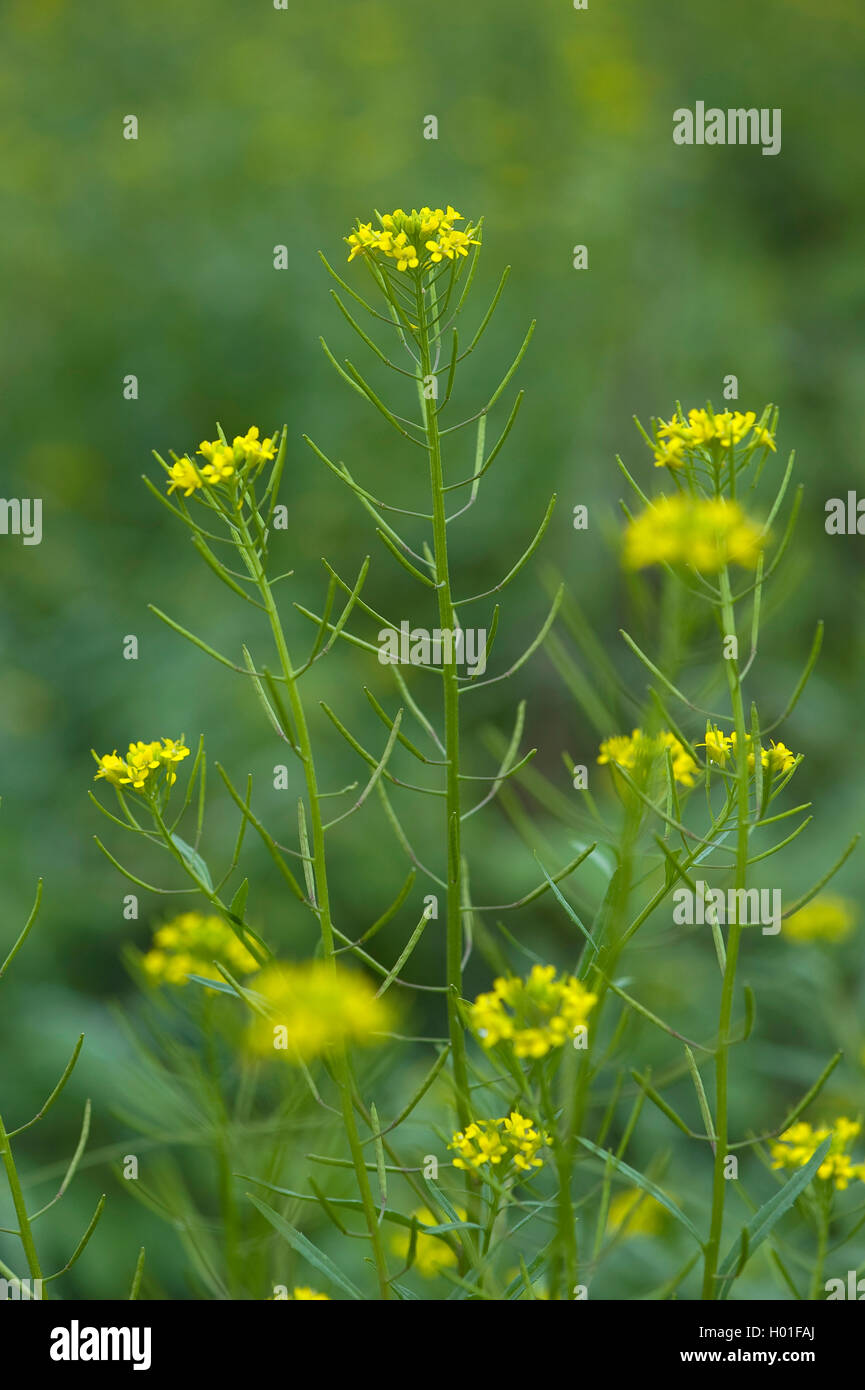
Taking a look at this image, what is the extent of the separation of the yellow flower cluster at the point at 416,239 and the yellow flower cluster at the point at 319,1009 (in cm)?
34

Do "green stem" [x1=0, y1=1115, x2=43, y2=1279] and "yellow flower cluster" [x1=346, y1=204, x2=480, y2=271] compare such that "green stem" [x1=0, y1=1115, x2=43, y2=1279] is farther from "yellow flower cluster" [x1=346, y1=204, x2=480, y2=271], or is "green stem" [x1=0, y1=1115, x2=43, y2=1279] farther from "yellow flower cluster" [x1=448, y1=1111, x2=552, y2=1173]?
"yellow flower cluster" [x1=346, y1=204, x2=480, y2=271]

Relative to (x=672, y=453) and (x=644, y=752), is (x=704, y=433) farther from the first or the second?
(x=644, y=752)

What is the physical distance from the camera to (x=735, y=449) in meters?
0.57

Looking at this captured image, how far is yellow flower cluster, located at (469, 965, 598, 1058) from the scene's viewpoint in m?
0.44

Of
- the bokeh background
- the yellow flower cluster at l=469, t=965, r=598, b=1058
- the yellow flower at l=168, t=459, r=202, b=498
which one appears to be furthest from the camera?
the bokeh background

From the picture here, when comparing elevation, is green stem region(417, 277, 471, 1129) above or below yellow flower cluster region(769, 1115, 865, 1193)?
above

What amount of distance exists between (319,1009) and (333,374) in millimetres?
2278

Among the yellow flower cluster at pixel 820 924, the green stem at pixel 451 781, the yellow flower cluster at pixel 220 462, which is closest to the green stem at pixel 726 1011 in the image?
the green stem at pixel 451 781

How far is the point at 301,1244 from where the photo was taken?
54cm

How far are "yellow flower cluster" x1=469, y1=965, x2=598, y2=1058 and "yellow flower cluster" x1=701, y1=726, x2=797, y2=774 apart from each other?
0.15 m

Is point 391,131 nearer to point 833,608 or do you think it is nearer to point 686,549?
point 833,608

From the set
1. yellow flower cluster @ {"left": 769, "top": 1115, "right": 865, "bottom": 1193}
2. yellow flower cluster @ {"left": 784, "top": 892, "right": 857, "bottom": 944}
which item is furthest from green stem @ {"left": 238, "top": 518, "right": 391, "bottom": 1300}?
yellow flower cluster @ {"left": 784, "top": 892, "right": 857, "bottom": 944}

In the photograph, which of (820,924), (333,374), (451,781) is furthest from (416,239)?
(333,374)

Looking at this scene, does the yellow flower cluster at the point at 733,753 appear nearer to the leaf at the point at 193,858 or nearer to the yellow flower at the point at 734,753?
the yellow flower at the point at 734,753
